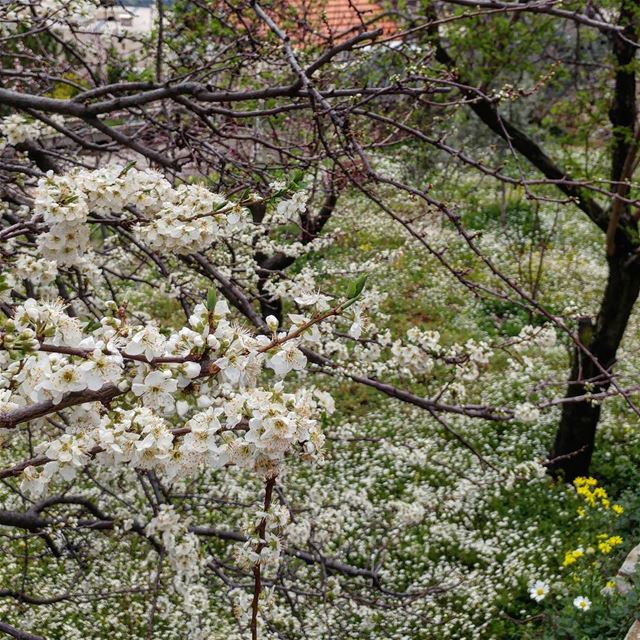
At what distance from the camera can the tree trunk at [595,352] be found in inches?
201

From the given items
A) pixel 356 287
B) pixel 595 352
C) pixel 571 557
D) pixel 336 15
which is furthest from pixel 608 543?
pixel 336 15

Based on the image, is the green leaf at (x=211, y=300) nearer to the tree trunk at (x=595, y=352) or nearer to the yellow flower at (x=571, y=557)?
the yellow flower at (x=571, y=557)

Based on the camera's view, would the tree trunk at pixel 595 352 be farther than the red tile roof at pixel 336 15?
Yes

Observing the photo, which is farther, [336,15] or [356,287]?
[336,15]

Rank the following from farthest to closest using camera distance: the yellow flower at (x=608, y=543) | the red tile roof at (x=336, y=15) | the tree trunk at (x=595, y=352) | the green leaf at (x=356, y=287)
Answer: the tree trunk at (x=595, y=352) → the yellow flower at (x=608, y=543) → the red tile roof at (x=336, y=15) → the green leaf at (x=356, y=287)

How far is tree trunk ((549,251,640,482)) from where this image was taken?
5102mm

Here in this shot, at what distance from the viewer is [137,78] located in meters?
5.72

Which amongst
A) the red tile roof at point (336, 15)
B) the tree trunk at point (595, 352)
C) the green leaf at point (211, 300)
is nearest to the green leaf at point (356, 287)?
the green leaf at point (211, 300)

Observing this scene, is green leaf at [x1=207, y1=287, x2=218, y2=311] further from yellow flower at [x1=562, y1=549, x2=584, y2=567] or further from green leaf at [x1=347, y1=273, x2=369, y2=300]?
yellow flower at [x1=562, y1=549, x2=584, y2=567]

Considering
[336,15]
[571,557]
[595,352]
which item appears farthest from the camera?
[336,15]

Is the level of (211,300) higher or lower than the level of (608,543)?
lower

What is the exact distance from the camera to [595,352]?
5.41 metres

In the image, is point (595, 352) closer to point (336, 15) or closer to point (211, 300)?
point (211, 300)

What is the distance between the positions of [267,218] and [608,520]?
3046 millimetres
